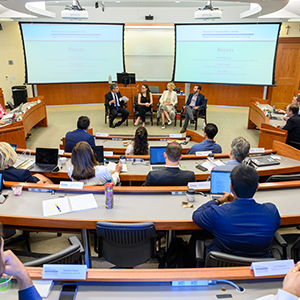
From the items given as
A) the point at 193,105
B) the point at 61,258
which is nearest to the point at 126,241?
the point at 61,258

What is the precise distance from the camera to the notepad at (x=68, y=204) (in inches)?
91.8

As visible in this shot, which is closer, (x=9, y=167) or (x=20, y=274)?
(x=20, y=274)

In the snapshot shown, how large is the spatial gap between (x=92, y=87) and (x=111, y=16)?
252 cm

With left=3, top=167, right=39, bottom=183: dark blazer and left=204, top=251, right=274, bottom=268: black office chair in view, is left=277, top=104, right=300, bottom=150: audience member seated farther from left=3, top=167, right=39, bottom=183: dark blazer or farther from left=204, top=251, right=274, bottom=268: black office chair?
left=3, top=167, right=39, bottom=183: dark blazer

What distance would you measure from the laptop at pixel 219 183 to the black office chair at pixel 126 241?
2.79 feet

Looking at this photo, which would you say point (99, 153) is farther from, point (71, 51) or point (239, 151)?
point (71, 51)

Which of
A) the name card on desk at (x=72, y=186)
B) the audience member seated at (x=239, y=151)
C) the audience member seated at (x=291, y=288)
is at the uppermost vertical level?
the audience member seated at (x=239, y=151)

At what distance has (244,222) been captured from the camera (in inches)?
71.3

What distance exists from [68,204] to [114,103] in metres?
Answer: 5.44

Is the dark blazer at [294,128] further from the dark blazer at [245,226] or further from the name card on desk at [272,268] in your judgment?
the name card on desk at [272,268]

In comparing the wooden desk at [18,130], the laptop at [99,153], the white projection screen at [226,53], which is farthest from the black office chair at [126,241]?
Result: the white projection screen at [226,53]

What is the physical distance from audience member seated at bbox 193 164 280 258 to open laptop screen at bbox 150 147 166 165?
168 centimetres

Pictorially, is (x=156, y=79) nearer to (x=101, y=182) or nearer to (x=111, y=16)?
(x=111, y=16)

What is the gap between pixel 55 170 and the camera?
3354 millimetres
